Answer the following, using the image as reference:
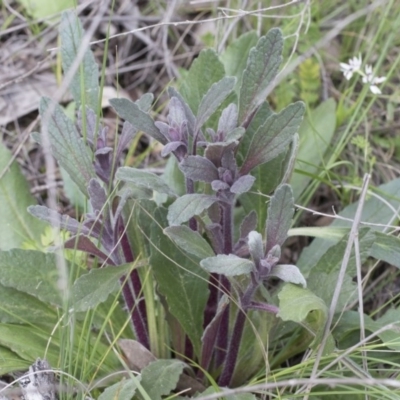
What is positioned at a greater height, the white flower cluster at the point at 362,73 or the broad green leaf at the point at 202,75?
the broad green leaf at the point at 202,75

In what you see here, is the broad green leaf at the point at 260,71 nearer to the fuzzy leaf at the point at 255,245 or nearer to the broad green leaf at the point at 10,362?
the fuzzy leaf at the point at 255,245

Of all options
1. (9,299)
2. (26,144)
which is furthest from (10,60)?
(9,299)

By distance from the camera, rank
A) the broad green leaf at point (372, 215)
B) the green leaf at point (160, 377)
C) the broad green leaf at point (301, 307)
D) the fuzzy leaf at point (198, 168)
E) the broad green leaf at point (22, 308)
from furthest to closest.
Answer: the broad green leaf at point (372, 215) → the broad green leaf at point (22, 308) → the green leaf at point (160, 377) → the fuzzy leaf at point (198, 168) → the broad green leaf at point (301, 307)

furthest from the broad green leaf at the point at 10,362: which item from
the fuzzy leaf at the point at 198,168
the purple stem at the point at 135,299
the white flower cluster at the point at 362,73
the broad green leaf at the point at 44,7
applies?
the broad green leaf at the point at 44,7

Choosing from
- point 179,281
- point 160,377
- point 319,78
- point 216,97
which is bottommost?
point 160,377

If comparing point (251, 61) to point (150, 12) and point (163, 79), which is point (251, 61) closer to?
point (163, 79)

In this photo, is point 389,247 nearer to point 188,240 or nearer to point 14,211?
point 188,240

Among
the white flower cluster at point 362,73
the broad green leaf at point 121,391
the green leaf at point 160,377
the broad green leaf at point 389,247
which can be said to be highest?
the white flower cluster at point 362,73

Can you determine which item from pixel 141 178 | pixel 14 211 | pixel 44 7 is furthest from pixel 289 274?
pixel 44 7
